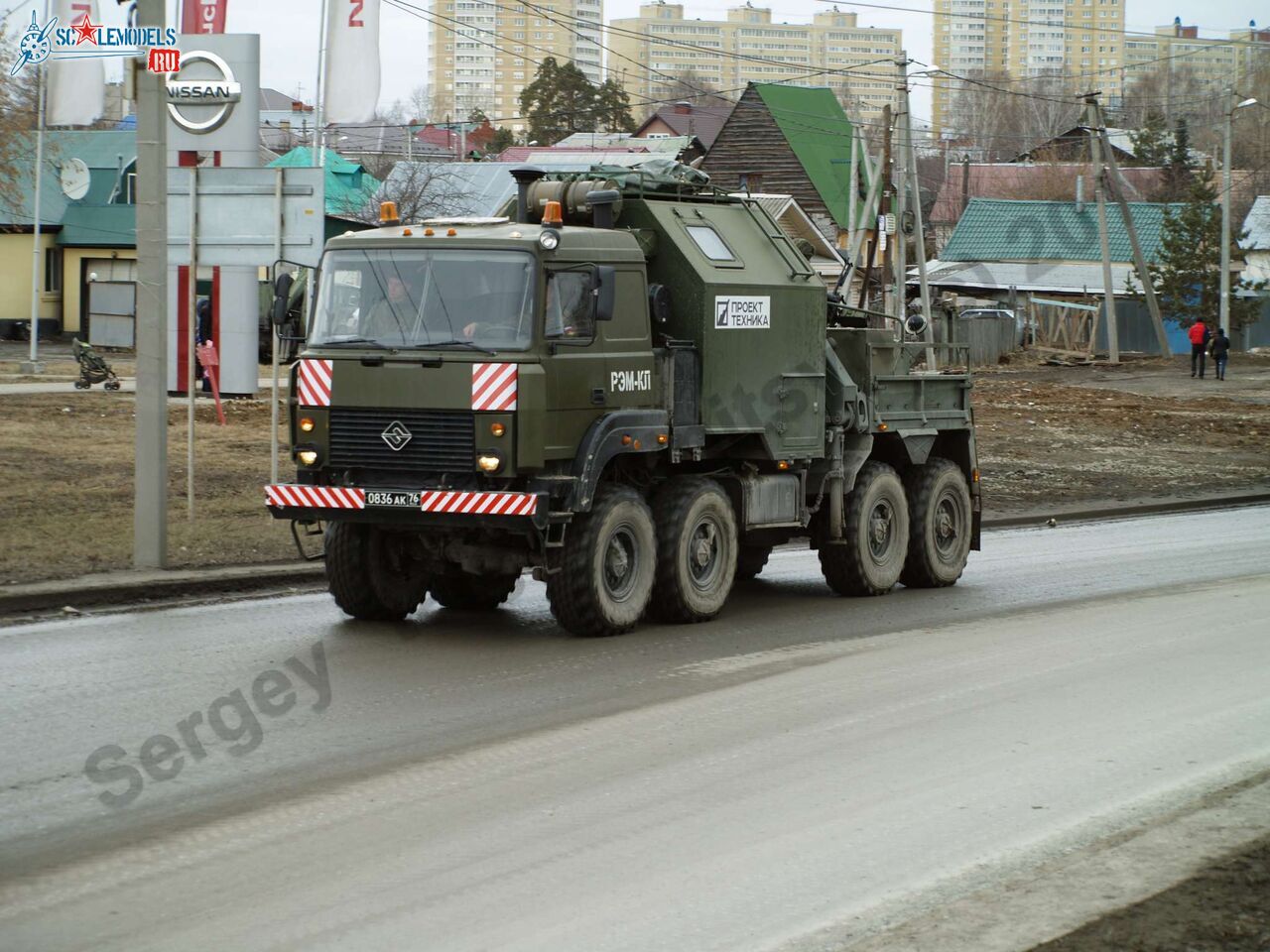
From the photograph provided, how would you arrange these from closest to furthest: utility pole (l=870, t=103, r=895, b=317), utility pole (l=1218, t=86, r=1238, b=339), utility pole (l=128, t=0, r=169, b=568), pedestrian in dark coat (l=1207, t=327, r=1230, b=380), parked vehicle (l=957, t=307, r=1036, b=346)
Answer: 1. utility pole (l=128, t=0, r=169, b=568)
2. utility pole (l=870, t=103, r=895, b=317)
3. pedestrian in dark coat (l=1207, t=327, r=1230, b=380)
4. utility pole (l=1218, t=86, r=1238, b=339)
5. parked vehicle (l=957, t=307, r=1036, b=346)

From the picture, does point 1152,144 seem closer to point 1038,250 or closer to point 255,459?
point 1038,250

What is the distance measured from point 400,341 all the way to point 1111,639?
5178 millimetres

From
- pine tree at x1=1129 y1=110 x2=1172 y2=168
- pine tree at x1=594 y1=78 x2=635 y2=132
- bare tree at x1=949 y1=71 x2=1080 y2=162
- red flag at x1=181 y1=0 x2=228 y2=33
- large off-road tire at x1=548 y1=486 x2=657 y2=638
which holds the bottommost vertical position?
large off-road tire at x1=548 y1=486 x2=657 y2=638

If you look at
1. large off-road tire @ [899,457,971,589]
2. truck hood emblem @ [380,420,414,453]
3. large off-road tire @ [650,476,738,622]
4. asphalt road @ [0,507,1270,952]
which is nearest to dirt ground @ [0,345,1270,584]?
asphalt road @ [0,507,1270,952]

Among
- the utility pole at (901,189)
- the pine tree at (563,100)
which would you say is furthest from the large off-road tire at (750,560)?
the pine tree at (563,100)

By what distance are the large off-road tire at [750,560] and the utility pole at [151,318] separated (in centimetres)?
485

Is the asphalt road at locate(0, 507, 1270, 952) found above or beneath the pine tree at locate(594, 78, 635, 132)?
beneath

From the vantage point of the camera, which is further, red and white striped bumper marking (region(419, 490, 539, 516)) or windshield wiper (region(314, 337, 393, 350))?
windshield wiper (region(314, 337, 393, 350))

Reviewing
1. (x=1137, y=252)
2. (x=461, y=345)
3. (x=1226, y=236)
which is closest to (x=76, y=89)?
(x=461, y=345)

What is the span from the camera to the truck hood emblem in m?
11.3

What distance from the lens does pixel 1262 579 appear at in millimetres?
15375

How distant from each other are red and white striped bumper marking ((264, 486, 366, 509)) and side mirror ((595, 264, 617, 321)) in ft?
6.35

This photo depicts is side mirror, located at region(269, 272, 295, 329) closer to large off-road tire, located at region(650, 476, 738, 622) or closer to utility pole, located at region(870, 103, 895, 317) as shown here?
large off-road tire, located at region(650, 476, 738, 622)

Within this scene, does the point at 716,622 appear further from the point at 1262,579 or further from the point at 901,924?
the point at 901,924
